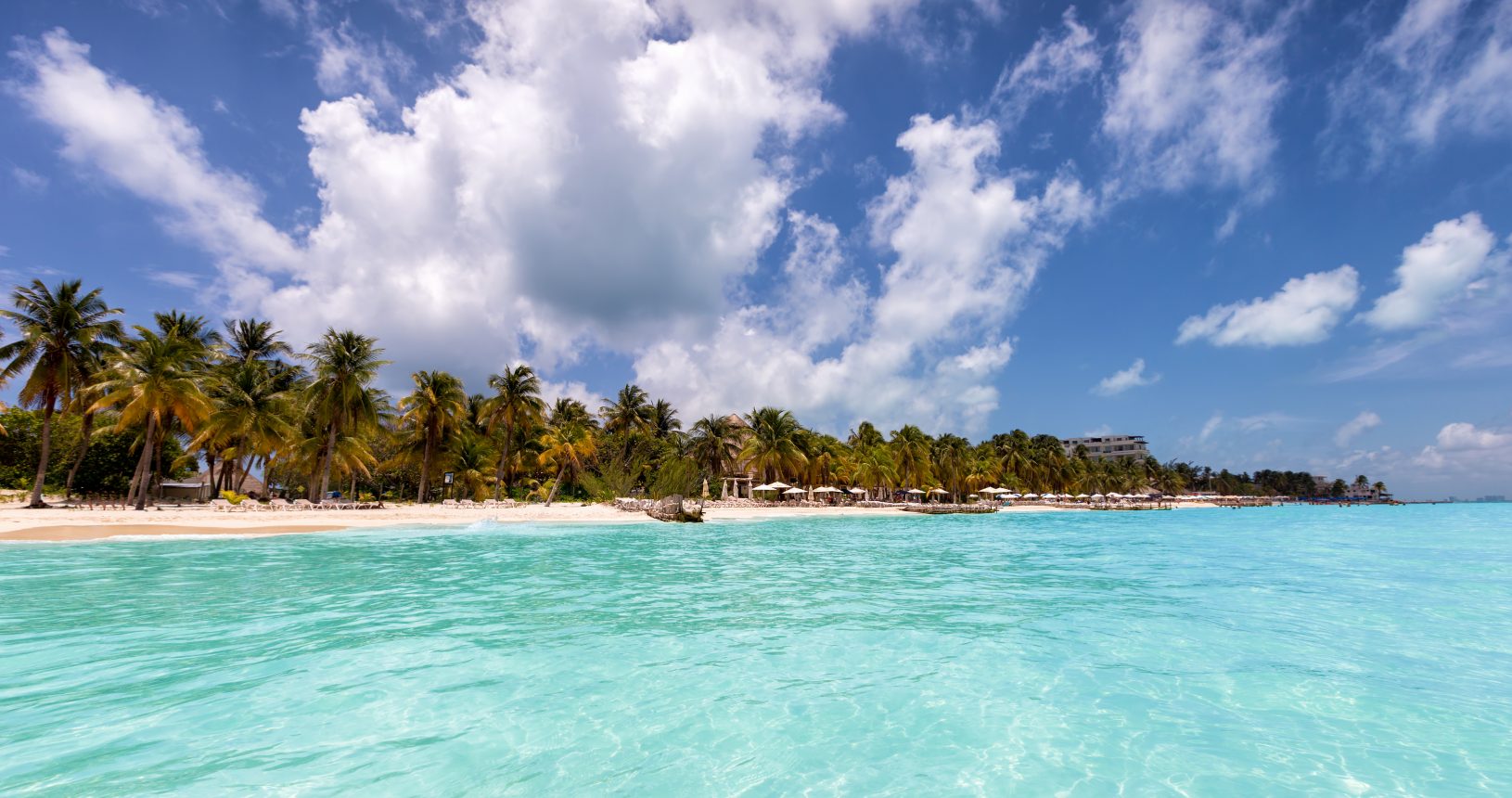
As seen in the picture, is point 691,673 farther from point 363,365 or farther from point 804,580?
point 363,365

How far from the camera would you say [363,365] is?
39031 mm

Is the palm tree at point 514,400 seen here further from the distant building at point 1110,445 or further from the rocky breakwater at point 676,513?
the distant building at point 1110,445

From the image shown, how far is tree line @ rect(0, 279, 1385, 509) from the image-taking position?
31453 mm

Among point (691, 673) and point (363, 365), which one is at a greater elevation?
point (363, 365)

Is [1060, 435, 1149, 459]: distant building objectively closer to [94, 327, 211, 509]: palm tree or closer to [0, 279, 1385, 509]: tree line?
[0, 279, 1385, 509]: tree line

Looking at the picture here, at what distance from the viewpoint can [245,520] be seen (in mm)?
28578

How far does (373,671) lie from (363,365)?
1475 inches

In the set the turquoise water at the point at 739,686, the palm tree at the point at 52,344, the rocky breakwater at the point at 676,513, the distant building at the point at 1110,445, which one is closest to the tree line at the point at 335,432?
the palm tree at the point at 52,344

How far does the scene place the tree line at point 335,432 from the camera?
31.5 m

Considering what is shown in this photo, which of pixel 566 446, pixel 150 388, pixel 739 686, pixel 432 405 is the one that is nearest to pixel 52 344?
pixel 150 388

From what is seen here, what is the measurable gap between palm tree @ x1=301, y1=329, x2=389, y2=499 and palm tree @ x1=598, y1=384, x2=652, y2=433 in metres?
27.9

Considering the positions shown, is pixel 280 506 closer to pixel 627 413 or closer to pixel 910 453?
pixel 627 413

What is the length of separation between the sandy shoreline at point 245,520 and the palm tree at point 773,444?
1872cm

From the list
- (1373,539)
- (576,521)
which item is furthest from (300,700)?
(1373,539)
